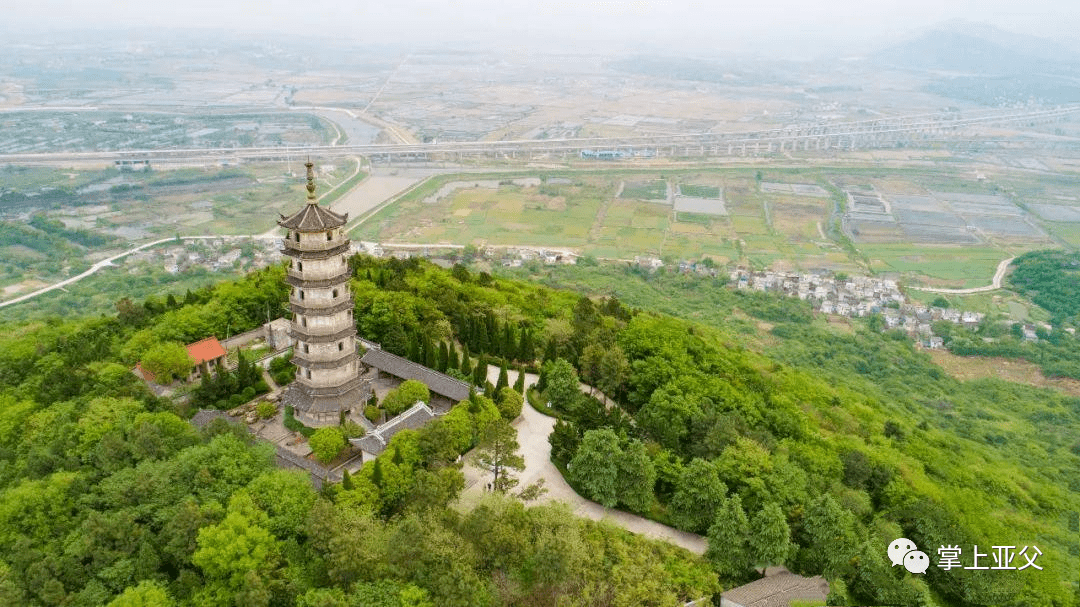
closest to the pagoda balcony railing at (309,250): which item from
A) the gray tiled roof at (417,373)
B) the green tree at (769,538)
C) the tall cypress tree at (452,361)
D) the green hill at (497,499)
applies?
the green hill at (497,499)

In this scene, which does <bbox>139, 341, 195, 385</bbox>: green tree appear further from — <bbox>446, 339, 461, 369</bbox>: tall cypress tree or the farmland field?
the farmland field

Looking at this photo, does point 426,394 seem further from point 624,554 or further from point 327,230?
point 624,554

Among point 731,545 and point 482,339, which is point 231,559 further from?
point 482,339

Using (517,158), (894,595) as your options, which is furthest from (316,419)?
(517,158)

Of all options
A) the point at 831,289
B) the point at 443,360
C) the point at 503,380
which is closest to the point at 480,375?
the point at 503,380

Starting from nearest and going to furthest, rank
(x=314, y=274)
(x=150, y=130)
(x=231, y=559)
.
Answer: (x=231, y=559) → (x=314, y=274) → (x=150, y=130)

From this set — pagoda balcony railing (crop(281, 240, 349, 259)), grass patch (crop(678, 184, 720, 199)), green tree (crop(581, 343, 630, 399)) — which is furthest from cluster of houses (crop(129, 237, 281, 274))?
grass patch (crop(678, 184, 720, 199))

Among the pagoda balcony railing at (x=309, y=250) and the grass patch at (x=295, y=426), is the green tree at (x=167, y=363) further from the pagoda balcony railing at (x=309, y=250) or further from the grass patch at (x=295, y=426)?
the pagoda balcony railing at (x=309, y=250)
